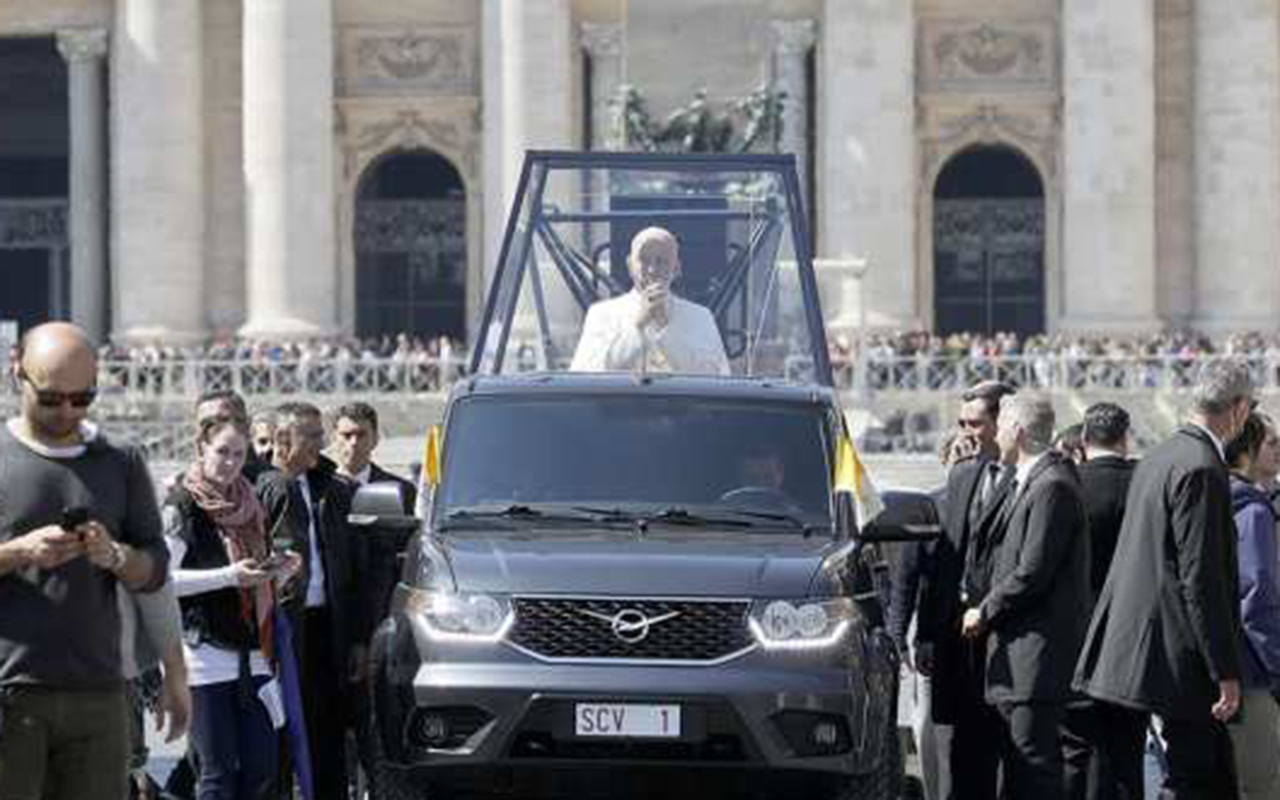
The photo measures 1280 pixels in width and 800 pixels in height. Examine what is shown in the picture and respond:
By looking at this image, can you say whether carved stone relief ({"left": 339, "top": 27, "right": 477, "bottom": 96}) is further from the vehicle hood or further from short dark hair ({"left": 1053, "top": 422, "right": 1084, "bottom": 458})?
the vehicle hood

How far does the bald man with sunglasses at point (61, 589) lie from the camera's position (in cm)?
1021

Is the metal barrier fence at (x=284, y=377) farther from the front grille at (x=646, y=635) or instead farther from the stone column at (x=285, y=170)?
the front grille at (x=646, y=635)

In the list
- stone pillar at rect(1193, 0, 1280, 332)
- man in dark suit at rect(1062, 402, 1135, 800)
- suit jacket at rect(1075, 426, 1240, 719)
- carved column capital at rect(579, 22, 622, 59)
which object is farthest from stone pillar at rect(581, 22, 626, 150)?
suit jacket at rect(1075, 426, 1240, 719)

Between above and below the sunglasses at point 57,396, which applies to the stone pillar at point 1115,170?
above

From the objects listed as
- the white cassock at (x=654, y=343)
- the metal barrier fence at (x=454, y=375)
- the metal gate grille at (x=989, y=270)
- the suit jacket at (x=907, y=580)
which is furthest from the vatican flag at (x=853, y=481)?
the metal gate grille at (x=989, y=270)

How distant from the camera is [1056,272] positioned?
54.2 metres

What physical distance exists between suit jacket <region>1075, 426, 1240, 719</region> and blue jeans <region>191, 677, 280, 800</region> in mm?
3125

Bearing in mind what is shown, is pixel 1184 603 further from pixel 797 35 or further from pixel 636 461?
pixel 797 35

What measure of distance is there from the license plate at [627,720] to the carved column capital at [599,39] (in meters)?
42.0

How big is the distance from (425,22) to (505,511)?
42.3 m

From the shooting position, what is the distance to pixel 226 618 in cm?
1352

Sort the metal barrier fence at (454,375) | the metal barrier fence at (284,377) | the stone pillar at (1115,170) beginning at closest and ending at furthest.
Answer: the metal barrier fence at (454,375), the metal barrier fence at (284,377), the stone pillar at (1115,170)

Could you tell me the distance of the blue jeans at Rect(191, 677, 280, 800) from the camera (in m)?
13.4

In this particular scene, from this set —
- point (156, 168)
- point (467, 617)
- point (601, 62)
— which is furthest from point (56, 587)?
point (601, 62)
